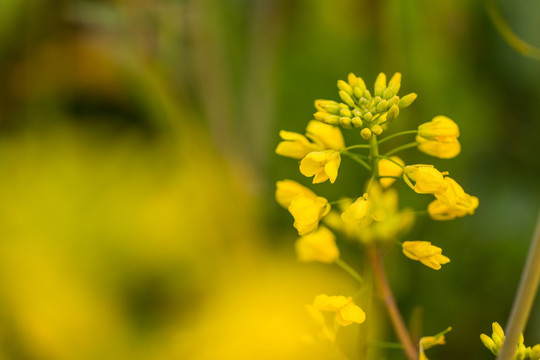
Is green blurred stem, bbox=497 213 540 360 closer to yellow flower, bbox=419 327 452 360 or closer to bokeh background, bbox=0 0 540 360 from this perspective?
yellow flower, bbox=419 327 452 360

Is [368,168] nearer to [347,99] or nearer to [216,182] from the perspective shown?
[347,99]

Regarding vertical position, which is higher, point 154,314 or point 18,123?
point 18,123

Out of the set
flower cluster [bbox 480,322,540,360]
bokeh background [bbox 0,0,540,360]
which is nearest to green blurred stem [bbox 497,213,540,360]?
flower cluster [bbox 480,322,540,360]

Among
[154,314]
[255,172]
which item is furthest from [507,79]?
[154,314]

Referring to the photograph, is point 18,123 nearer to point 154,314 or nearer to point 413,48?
point 154,314

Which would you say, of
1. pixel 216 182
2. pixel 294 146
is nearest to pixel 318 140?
pixel 294 146

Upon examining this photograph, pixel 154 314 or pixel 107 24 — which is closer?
pixel 154 314

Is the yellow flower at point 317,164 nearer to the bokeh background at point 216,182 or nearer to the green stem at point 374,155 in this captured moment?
the green stem at point 374,155
